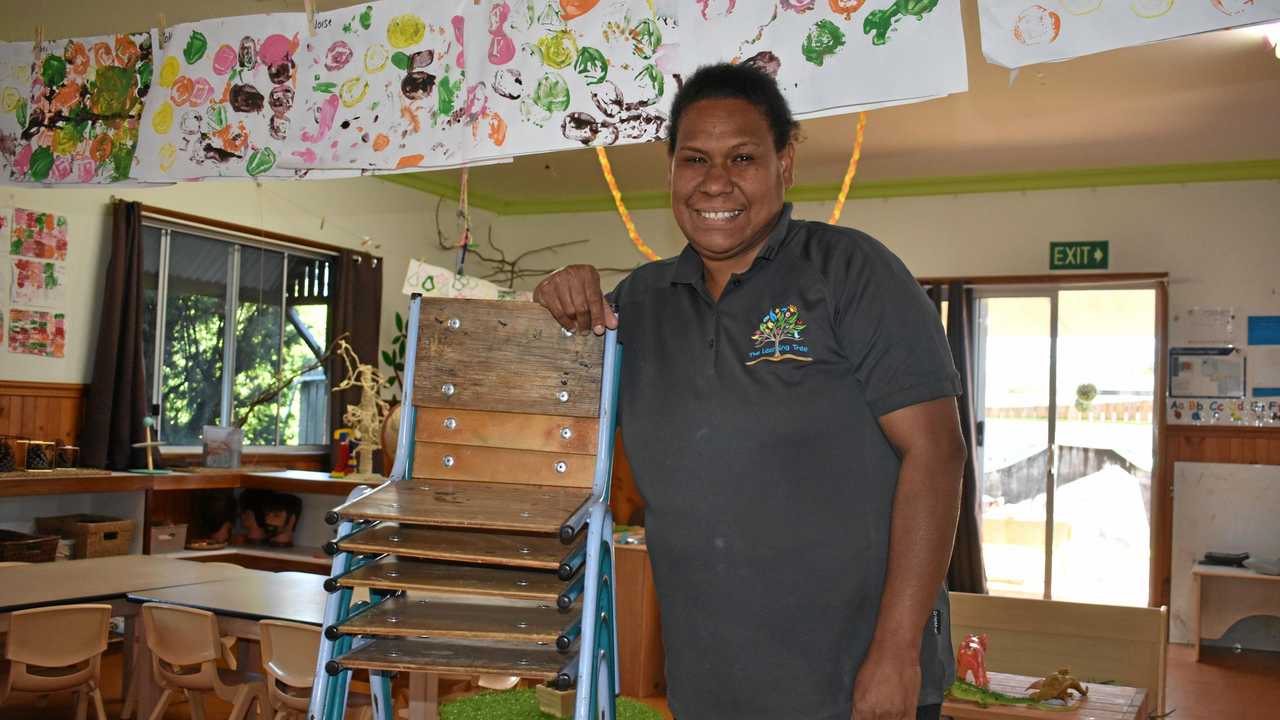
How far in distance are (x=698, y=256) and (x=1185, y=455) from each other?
7.65 meters

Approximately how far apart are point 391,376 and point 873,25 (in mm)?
7306

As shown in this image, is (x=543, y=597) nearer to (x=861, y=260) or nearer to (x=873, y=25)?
(x=861, y=260)

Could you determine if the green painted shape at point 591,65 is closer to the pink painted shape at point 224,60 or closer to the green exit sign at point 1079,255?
the pink painted shape at point 224,60

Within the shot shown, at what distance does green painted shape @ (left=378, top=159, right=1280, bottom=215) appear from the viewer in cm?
823

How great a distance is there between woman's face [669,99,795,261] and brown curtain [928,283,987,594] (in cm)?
716

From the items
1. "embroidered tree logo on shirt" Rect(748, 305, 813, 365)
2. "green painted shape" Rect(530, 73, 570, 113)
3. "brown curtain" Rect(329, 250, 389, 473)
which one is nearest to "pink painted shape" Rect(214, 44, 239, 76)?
"green painted shape" Rect(530, 73, 570, 113)

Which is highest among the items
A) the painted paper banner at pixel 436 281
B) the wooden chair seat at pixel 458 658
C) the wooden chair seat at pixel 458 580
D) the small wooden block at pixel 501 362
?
the painted paper banner at pixel 436 281

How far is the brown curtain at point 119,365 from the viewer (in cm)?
652

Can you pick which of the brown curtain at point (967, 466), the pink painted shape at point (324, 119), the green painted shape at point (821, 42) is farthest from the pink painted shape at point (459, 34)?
the brown curtain at point (967, 466)

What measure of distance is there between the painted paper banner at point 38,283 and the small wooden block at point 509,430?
5386 millimetres

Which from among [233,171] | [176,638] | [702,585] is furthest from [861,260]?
[176,638]

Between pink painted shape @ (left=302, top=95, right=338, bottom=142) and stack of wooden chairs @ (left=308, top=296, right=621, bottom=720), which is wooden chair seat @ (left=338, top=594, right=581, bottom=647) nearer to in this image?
stack of wooden chairs @ (left=308, top=296, right=621, bottom=720)

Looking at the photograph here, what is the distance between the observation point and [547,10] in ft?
8.93

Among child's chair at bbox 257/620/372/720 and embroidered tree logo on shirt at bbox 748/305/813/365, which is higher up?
embroidered tree logo on shirt at bbox 748/305/813/365
